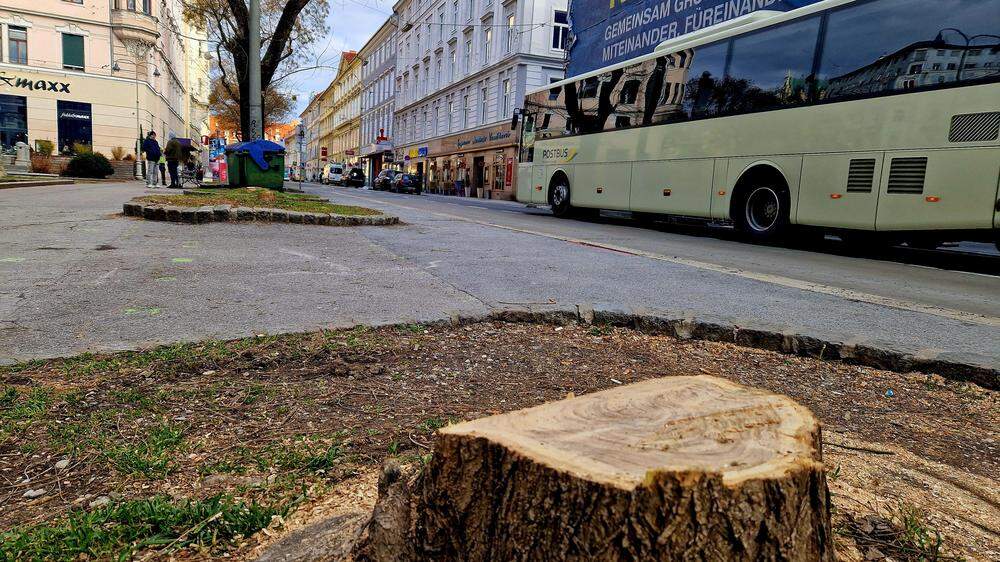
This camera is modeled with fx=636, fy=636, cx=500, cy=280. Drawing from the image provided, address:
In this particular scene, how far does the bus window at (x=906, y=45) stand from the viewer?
7254 mm

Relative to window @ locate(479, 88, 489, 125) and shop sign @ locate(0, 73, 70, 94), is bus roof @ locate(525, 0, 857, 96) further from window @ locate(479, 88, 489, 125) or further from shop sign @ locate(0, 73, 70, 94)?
shop sign @ locate(0, 73, 70, 94)

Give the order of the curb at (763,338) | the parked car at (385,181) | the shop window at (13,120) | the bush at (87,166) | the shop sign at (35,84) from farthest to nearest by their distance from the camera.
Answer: the parked car at (385,181) < the shop window at (13,120) < the shop sign at (35,84) < the bush at (87,166) < the curb at (763,338)

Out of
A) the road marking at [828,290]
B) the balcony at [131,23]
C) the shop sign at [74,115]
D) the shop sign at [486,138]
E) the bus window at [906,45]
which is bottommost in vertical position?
the road marking at [828,290]

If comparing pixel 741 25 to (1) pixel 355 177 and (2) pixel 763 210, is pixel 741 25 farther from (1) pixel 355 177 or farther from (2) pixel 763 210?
(1) pixel 355 177

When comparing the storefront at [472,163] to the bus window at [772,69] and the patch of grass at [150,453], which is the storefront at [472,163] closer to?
the bus window at [772,69]

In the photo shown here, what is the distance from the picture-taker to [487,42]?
37.8 m

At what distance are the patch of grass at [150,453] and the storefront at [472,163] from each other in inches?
1229

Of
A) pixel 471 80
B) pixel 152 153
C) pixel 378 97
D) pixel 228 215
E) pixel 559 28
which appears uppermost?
pixel 378 97

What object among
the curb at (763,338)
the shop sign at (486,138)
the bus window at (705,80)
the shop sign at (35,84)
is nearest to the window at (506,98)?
the shop sign at (486,138)

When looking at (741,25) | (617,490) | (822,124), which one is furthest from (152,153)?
(617,490)

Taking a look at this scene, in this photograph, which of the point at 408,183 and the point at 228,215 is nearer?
the point at 228,215

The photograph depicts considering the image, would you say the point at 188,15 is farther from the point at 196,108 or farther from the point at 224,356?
the point at 196,108

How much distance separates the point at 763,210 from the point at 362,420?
9458 millimetres

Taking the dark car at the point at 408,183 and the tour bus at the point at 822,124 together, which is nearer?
the tour bus at the point at 822,124
